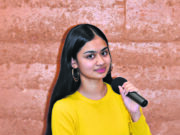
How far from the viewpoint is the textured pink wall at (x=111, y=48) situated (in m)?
1.83

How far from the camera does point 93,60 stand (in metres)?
1.20

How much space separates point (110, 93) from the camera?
1379 millimetres

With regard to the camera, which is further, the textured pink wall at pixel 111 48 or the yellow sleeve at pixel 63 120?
the textured pink wall at pixel 111 48

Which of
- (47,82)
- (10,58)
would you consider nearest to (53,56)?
(47,82)

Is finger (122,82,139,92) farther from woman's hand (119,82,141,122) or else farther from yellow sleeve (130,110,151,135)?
yellow sleeve (130,110,151,135)

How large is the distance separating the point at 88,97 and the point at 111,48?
27.3 inches

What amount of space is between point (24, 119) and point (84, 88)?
3.08 feet

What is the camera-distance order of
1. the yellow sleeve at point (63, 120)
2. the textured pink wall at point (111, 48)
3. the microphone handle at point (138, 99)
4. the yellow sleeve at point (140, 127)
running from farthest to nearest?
the textured pink wall at point (111, 48) < the yellow sleeve at point (140, 127) < the yellow sleeve at point (63, 120) < the microphone handle at point (138, 99)

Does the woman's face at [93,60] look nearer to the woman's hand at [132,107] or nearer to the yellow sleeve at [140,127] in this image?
the woman's hand at [132,107]

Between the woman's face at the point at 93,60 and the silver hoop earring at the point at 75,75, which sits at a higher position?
the woman's face at the point at 93,60

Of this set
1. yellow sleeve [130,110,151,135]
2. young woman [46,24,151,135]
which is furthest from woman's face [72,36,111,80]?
yellow sleeve [130,110,151,135]

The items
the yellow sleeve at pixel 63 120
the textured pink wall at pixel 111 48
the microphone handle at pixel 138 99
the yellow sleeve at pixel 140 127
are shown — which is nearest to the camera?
the microphone handle at pixel 138 99

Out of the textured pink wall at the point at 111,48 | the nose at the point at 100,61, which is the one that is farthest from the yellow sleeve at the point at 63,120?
the textured pink wall at the point at 111,48

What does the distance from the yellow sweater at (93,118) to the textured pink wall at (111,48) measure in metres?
0.60
